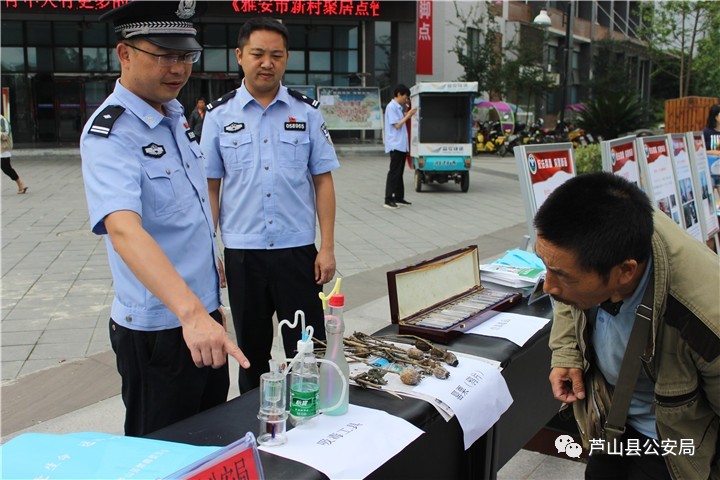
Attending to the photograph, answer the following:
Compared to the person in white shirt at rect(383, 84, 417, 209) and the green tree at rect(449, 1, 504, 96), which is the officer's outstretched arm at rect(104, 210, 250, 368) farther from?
the green tree at rect(449, 1, 504, 96)

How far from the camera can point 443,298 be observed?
294 centimetres

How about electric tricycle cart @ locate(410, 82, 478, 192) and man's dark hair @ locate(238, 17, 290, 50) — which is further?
electric tricycle cart @ locate(410, 82, 478, 192)

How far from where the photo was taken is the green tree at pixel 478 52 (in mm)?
21922

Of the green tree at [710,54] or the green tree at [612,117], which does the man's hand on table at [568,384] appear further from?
the green tree at [710,54]

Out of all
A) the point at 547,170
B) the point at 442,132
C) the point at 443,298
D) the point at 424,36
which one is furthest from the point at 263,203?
the point at 424,36

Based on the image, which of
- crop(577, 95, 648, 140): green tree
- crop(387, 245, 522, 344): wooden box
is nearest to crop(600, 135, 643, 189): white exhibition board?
crop(387, 245, 522, 344): wooden box

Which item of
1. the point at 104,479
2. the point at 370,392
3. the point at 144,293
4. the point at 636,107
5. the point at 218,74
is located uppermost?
the point at 218,74

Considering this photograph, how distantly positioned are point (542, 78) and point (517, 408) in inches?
864

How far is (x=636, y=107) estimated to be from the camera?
14406mm

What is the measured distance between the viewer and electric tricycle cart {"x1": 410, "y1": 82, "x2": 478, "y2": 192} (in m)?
11.6

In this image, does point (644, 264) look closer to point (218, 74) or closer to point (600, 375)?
point (600, 375)

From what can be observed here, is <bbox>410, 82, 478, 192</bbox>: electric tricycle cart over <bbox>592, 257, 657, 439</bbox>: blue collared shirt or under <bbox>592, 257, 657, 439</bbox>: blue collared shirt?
over

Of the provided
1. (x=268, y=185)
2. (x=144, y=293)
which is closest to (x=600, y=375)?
(x=144, y=293)

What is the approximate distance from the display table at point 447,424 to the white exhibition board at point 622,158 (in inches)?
74.0
